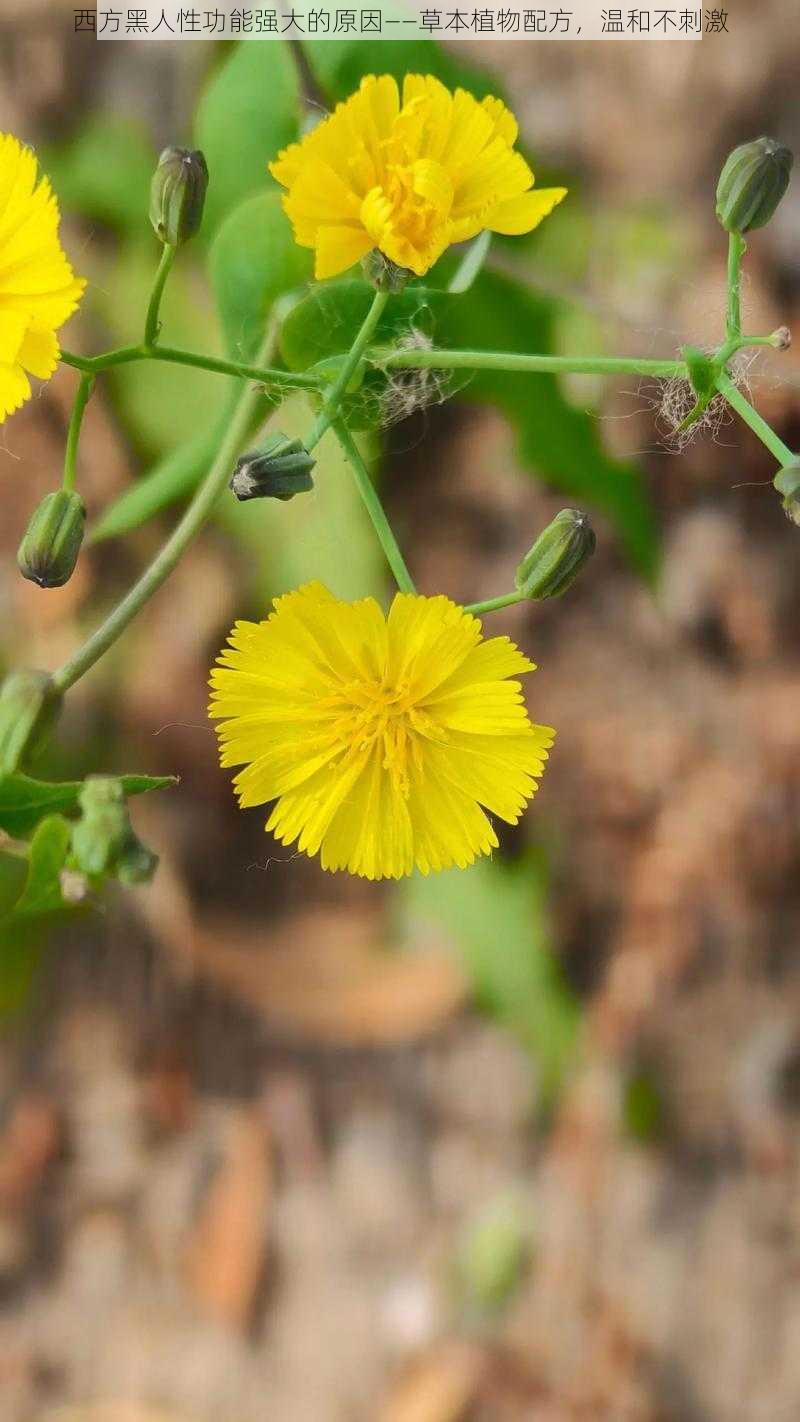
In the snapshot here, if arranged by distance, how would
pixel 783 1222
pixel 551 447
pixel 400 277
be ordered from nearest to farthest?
pixel 400 277, pixel 551 447, pixel 783 1222

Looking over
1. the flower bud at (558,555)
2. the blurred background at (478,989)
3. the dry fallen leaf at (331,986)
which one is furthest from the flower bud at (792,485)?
the dry fallen leaf at (331,986)

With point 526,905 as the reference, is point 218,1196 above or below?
below

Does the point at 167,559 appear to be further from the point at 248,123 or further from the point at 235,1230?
the point at 235,1230

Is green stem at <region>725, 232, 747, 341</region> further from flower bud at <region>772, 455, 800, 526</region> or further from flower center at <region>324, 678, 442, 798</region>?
flower center at <region>324, 678, 442, 798</region>

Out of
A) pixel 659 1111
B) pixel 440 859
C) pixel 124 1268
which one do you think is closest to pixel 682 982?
pixel 659 1111

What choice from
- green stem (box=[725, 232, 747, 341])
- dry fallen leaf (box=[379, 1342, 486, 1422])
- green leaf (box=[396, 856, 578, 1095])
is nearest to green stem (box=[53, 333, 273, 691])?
green stem (box=[725, 232, 747, 341])

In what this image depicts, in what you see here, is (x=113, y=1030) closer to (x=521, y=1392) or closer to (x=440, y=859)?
(x=521, y=1392)
